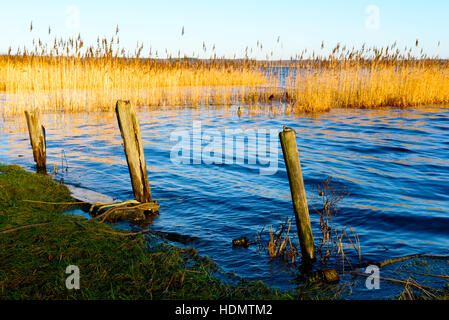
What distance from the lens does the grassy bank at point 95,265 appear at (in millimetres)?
3504

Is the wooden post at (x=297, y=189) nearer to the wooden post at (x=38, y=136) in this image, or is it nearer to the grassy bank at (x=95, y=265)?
the grassy bank at (x=95, y=265)

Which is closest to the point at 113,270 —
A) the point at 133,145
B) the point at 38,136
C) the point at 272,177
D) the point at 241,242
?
the point at 241,242

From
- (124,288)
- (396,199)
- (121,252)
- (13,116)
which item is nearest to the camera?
(124,288)

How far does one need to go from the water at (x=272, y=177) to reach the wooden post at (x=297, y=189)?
378 millimetres

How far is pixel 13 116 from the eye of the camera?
1575 centimetres

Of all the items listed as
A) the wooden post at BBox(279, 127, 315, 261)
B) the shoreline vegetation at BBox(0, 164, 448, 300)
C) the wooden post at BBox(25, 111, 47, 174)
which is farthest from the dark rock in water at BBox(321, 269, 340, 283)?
the wooden post at BBox(25, 111, 47, 174)

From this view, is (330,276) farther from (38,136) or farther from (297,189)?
(38,136)

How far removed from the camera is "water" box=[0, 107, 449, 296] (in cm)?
553

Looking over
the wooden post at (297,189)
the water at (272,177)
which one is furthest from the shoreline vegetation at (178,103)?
the wooden post at (297,189)

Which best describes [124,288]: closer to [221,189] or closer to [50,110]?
[221,189]

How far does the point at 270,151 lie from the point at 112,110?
9.36m

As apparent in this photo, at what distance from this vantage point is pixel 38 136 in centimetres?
819

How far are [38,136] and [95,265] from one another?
5310mm
